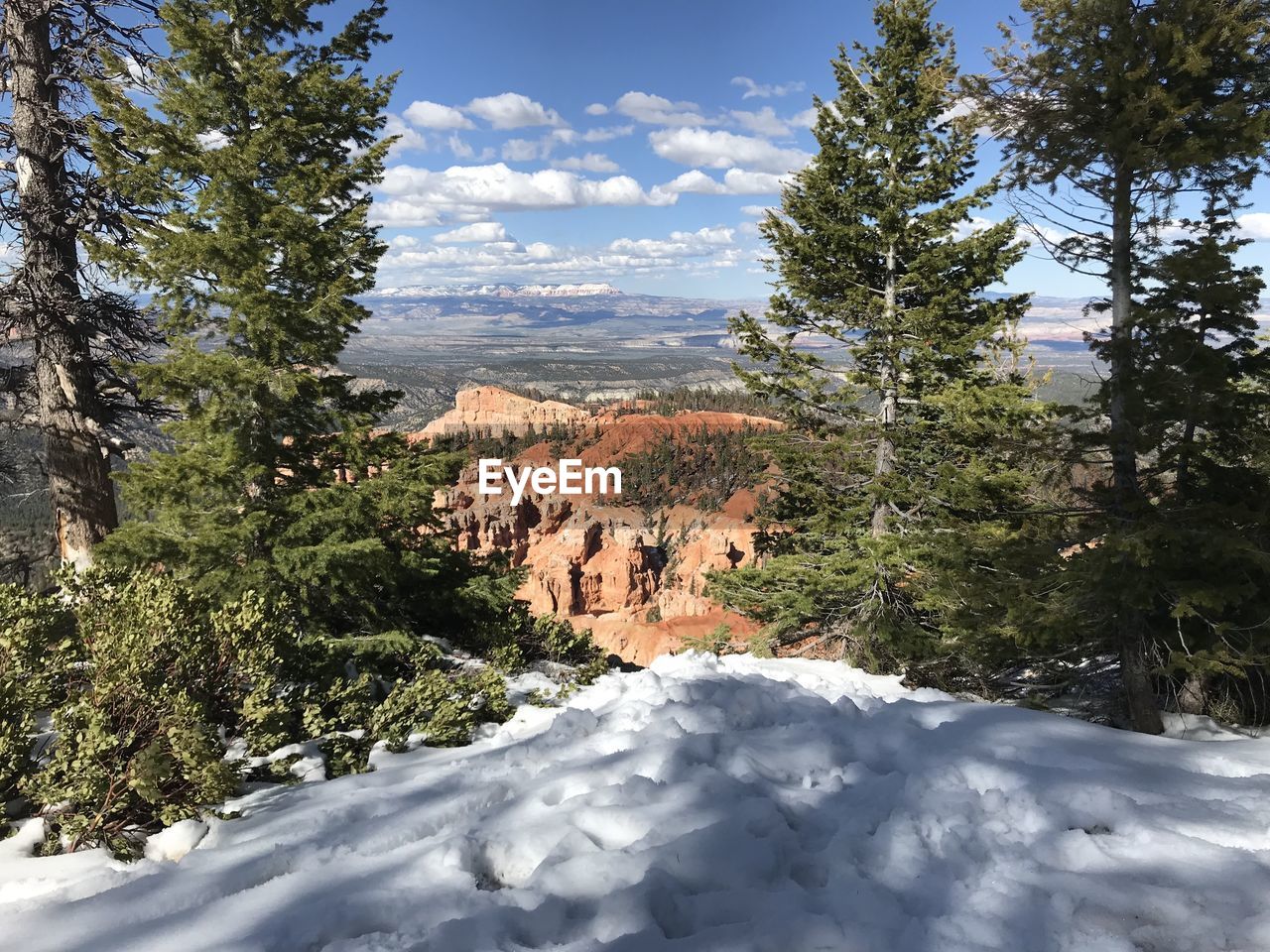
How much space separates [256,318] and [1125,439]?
951 cm

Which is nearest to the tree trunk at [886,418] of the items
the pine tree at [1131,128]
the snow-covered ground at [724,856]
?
the pine tree at [1131,128]

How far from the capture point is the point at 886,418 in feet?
38.1

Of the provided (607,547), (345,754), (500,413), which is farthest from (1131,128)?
Result: (500,413)

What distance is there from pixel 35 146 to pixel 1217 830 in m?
13.1

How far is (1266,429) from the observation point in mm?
5855

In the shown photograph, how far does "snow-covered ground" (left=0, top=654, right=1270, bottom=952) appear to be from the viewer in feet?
7.53

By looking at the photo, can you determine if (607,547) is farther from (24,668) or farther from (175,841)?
(175,841)

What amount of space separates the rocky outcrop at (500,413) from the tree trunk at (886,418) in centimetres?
10699

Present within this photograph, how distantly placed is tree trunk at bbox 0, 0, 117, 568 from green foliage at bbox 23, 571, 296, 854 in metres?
4.96

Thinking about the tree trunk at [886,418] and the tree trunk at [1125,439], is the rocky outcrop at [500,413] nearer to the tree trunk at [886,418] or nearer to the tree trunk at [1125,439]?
the tree trunk at [886,418]

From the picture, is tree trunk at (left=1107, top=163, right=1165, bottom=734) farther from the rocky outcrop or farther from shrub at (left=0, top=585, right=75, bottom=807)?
the rocky outcrop

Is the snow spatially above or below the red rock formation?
above

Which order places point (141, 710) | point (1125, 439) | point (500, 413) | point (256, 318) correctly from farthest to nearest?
point (500, 413) < point (256, 318) < point (1125, 439) < point (141, 710)

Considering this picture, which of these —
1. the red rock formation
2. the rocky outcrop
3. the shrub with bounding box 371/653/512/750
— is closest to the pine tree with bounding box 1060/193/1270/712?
the shrub with bounding box 371/653/512/750
